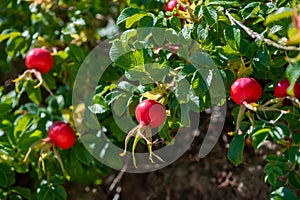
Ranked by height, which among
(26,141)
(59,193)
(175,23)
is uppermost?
(175,23)

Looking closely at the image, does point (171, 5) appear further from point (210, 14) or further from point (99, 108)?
point (99, 108)

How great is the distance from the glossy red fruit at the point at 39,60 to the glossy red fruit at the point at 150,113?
0.58 m

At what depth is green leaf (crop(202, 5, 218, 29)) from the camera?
1.24 meters

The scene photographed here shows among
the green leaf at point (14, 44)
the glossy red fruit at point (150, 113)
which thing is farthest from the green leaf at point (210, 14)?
the green leaf at point (14, 44)

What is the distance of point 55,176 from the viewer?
169cm

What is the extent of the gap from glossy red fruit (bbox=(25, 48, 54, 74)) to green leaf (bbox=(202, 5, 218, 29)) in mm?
671

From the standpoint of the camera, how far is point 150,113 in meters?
1.23

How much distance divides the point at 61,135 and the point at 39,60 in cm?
26

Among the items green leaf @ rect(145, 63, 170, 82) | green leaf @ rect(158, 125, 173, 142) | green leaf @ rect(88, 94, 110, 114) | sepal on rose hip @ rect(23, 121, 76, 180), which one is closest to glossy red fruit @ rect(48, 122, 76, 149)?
sepal on rose hip @ rect(23, 121, 76, 180)

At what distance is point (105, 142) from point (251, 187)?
21.3 inches

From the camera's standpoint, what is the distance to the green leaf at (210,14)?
4.05ft

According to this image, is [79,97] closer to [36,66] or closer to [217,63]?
[36,66]

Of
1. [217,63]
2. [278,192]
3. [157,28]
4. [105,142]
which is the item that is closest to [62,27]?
[105,142]

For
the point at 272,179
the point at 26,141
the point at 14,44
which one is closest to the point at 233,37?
the point at 272,179
